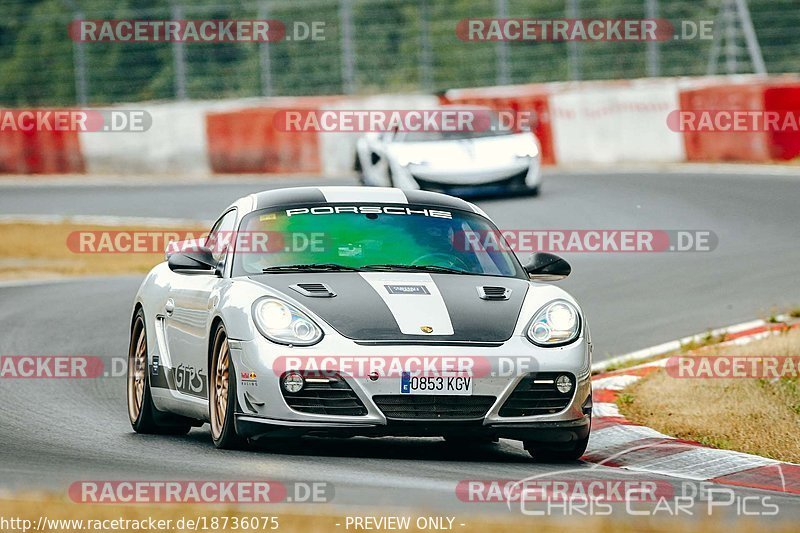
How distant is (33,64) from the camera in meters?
33.4

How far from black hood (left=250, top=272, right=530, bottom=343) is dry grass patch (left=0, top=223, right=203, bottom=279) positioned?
11517mm

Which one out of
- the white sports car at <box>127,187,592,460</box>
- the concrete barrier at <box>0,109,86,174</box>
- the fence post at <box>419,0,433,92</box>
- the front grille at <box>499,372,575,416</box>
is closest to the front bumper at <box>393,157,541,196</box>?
the fence post at <box>419,0,433,92</box>

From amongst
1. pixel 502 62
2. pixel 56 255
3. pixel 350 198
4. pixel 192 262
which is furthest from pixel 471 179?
pixel 192 262

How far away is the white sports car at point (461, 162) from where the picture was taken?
21.6m

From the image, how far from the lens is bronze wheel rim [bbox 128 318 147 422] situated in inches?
375

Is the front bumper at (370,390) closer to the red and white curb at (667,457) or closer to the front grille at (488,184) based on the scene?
the red and white curb at (667,457)

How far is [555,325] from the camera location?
8055 millimetres

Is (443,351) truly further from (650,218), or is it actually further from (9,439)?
(650,218)

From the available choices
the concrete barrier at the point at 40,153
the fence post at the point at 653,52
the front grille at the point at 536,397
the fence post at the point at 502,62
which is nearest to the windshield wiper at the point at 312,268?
the front grille at the point at 536,397

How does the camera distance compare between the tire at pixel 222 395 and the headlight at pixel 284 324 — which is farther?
the tire at pixel 222 395

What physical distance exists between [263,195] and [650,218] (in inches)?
449

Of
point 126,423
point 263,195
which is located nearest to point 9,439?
point 126,423

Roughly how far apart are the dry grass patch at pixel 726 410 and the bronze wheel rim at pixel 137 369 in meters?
2.83

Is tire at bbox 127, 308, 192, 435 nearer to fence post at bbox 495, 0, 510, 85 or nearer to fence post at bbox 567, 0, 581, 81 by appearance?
fence post at bbox 567, 0, 581, 81
